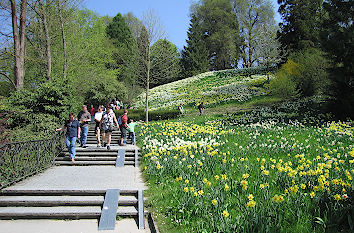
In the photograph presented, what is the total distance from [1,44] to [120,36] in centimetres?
4100

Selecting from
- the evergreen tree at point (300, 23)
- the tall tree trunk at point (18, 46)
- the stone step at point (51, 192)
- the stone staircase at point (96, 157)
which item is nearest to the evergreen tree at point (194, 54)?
the evergreen tree at point (300, 23)

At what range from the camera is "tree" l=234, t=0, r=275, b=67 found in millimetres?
56906

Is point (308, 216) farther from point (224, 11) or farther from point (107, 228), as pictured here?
point (224, 11)

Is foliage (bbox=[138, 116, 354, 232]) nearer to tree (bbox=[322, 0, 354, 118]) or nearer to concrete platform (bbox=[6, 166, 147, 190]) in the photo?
concrete platform (bbox=[6, 166, 147, 190])

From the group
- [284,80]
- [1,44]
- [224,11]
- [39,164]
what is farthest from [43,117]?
[224,11]

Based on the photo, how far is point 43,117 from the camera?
34.4 ft

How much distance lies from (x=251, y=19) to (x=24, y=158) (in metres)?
59.8

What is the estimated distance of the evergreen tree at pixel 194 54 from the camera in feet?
189

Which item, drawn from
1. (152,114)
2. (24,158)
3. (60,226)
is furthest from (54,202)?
(152,114)

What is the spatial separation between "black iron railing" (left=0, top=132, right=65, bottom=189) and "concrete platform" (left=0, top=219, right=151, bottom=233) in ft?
5.97

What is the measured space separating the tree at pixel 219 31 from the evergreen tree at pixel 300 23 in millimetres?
23718

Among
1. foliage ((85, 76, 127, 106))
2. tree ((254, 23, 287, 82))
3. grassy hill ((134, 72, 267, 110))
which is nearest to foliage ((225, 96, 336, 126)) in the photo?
grassy hill ((134, 72, 267, 110))

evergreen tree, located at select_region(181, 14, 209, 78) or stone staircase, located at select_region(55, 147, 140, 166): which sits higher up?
evergreen tree, located at select_region(181, 14, 209, 78)

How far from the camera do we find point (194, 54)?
57.7 meters
